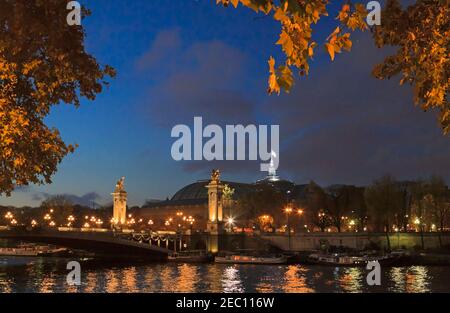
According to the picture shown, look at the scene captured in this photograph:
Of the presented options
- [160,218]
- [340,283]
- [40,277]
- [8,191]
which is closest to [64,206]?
[160,218]

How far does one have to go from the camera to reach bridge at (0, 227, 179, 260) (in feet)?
257

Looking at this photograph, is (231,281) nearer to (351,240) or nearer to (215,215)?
(351,240)

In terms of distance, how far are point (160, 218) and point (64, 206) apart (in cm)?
3437

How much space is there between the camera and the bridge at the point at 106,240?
78.2m

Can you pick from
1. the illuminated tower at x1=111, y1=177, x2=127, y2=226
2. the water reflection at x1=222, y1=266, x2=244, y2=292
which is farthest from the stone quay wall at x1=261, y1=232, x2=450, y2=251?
the water reflection at x1=222, y1=266, x2=244, y2=292

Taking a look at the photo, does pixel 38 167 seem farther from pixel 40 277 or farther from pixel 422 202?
pixel 422 202

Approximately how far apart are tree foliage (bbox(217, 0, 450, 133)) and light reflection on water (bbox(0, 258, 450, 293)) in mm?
33701

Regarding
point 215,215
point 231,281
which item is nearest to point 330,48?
point 231,281

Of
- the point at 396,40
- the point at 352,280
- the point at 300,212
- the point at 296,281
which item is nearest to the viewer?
the point at 396,40

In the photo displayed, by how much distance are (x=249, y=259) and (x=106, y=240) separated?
2195 cm

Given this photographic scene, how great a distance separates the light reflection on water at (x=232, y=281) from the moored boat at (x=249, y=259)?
32.3ft

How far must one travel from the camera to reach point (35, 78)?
11.7m

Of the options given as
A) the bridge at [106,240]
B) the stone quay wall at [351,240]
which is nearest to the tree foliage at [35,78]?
the bridge at [106,240]

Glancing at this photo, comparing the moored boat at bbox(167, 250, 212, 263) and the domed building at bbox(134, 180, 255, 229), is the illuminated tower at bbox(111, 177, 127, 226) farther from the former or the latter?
the domed building at bbox(134, 180, 255, 229)
